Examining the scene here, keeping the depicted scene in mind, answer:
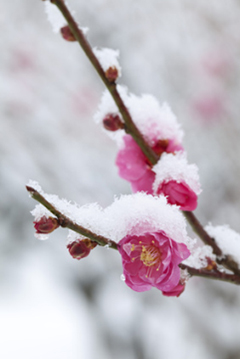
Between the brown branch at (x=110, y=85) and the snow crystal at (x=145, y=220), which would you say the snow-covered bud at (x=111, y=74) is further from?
the snow crystal at (x=145, y=220)

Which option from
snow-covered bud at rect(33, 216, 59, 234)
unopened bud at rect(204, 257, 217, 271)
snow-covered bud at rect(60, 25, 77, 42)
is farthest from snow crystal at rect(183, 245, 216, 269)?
snow-covered bud at rect(60, 25, 77, 42)

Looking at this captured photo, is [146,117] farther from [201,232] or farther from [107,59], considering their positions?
[201,232]

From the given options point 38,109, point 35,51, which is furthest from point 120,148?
point 35,51

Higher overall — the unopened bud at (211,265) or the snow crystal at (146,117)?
the snow crystal at (146,117)

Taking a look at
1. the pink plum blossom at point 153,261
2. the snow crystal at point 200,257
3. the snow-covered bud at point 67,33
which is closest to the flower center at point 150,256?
the pink plum blossom at point 153,261

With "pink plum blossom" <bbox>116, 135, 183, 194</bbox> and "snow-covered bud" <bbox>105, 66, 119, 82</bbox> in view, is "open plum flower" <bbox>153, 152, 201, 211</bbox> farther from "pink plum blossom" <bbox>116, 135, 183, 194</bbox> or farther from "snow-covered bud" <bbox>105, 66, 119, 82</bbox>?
"snow-covered bud" <bbox>105, 66, 119, 82</bbox>

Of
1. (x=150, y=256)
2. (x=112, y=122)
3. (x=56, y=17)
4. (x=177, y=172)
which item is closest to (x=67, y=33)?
(x=56, y=17)

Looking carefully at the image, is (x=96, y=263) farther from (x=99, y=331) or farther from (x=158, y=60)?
(x=158, y=60)
